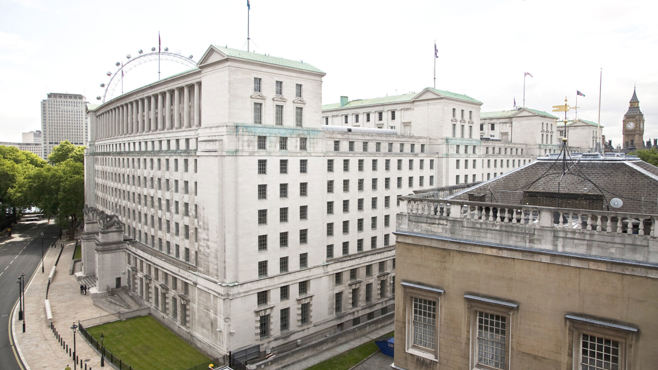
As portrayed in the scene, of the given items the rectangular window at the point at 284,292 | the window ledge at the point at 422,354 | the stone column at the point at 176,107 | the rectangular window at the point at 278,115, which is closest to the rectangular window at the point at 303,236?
the rectangular window at the point at 284,292

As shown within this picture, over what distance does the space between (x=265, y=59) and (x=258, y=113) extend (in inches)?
227

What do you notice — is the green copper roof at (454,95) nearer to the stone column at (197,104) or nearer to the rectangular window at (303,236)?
the rectangular window at (303,236)

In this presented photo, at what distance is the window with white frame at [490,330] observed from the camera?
17.1 meters

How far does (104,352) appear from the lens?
45.8m

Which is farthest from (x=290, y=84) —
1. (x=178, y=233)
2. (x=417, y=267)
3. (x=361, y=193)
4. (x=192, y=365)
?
(x=417, y=267)

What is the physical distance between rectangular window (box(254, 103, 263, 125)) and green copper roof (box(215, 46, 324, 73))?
4.46 metres

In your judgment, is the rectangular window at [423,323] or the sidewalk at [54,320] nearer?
the rectangular window at [423,323]

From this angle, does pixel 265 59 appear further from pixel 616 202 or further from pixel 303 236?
pixel 616 202

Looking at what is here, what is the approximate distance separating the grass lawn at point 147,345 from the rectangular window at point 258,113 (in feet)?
81.2

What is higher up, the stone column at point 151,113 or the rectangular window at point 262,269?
the stone column at point 151,113

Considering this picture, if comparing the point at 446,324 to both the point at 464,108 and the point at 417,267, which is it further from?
the point at 464,108

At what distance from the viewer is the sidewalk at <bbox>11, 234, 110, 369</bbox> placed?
45.2m

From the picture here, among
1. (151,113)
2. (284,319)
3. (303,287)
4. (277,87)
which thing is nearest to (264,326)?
(284,319)

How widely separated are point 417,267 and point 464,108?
190 feet
